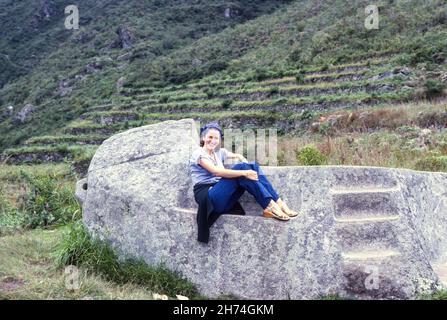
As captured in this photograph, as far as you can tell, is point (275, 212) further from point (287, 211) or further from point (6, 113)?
point (6, 113)

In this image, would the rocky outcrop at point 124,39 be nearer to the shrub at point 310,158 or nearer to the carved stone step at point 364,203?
the shrub at point 310,158

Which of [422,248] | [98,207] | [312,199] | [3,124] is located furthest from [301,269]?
[3,124]

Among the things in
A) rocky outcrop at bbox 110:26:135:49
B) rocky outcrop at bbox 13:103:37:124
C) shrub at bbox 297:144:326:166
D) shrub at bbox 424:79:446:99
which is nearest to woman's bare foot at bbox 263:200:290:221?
shrub at bbox 297:144:326:166

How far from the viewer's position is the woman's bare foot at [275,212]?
522 centimetres

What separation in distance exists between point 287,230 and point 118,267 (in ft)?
6.46

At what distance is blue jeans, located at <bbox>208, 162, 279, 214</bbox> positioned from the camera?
5289mm

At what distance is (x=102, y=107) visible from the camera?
147 ft

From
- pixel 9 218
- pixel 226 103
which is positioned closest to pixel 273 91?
pixel 226 103

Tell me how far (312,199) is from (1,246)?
390 centimetres

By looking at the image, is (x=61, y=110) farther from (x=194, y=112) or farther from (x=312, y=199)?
(x=312, y=199)

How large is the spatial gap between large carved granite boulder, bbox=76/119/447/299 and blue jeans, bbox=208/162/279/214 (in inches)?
8.0

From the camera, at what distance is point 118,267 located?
5.53 metres

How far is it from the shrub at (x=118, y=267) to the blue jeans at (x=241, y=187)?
914mm

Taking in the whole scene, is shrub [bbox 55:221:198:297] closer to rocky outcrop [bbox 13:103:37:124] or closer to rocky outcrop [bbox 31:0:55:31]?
rocky outcrop [bbox 13:103:37:124]
